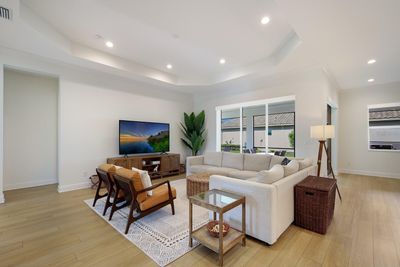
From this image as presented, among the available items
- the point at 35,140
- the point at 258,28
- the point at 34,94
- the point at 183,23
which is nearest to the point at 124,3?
the point at 183,23

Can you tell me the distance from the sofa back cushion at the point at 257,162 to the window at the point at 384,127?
4204 millimetres

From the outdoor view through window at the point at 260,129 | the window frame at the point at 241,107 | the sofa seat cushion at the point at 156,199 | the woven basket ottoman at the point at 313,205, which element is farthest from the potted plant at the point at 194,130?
the woven basket ottoman at the point at 313,205

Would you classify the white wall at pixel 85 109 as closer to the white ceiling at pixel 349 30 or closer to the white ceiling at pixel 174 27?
the white ceiling at pixel 174 27

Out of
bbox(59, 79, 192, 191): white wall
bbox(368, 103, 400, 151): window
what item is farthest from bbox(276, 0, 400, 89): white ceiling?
bbox(59, 79, 192, 191): white wall

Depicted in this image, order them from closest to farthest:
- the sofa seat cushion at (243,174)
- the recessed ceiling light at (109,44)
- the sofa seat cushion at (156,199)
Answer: the sofa seat cushion at (156,199) → the recessed ceiling light at (109,44) → the sofa seat cushion at (243,174)

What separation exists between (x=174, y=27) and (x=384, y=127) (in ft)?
22.8

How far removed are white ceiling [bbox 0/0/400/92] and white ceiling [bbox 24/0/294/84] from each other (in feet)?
0.05

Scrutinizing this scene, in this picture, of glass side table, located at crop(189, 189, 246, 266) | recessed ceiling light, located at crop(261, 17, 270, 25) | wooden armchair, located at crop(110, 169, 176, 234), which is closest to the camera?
glass side table, located at crop(189, 189, 246, 266)

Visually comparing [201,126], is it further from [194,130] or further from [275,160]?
[275,160]

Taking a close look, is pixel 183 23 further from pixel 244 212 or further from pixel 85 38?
pixel 244 212

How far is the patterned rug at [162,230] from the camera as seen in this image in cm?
205

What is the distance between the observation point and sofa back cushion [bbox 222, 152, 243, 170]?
4.78m

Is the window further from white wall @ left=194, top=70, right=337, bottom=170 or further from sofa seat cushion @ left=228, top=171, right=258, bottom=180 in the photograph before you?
sofa seat cushion @ left=228, top=171, right=258, bottom=180

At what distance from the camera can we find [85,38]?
358 cm
